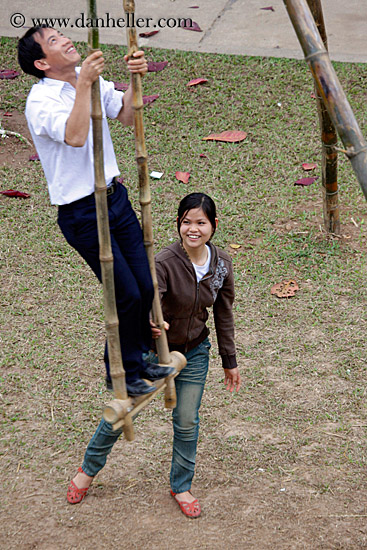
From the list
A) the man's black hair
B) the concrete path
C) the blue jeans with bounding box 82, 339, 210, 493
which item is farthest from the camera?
the concrete path

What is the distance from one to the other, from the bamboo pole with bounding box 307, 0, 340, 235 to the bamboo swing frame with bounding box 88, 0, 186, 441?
2390 mm

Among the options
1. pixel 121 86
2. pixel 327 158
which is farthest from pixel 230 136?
pixel 327 158

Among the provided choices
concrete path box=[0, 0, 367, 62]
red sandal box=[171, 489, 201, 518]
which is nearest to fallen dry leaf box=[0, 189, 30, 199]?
concrete path box=[0, 0, 367, 62]

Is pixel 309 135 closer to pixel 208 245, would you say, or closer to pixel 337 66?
pixel 337 66

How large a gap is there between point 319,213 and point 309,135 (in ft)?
4.28

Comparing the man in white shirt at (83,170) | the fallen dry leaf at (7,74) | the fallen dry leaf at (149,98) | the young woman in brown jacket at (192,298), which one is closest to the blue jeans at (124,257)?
the man in white shirt at (83,170)

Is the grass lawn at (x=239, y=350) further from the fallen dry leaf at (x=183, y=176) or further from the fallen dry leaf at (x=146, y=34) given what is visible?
the fallen dry leaf at (x=146, y=34)

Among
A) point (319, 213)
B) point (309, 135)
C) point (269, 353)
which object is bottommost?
point (269, 353)

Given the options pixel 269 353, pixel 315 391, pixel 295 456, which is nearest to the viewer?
pixel 295 456

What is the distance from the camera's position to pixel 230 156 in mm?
6398

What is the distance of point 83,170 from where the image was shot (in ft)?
7.99

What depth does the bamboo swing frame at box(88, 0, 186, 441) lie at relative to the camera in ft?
7.16

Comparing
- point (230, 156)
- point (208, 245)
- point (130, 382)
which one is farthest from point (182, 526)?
point (230, 156)

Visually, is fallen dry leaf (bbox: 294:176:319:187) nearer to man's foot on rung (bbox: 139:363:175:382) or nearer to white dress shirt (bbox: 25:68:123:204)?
man's foot on rung (bbox: 139:363:175:382)
